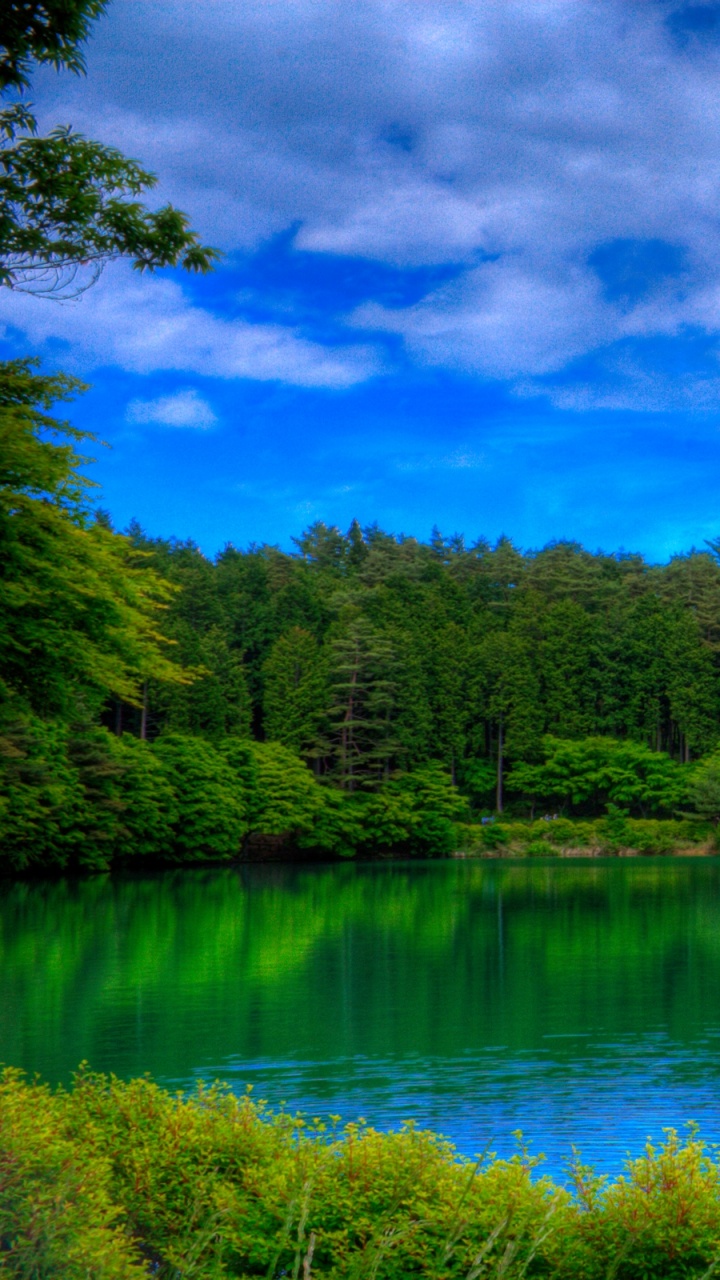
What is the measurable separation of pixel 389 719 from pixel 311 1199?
50114 millimetres

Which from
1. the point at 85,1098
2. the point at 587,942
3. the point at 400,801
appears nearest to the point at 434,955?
the point at 587,942

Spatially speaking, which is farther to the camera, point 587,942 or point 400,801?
point 400,801

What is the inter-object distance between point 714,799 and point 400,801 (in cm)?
1328

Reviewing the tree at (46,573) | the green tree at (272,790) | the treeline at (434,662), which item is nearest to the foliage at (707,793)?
the treeline at (434,662)


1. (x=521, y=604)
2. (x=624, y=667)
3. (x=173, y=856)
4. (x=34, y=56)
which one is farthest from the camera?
(x=521, y=604)

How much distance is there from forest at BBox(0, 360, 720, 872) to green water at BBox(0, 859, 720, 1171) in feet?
32.1

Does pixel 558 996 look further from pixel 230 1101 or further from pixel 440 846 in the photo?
pixel 440 846

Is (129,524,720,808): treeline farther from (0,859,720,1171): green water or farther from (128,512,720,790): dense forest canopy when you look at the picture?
(0,859,720,1171): green water

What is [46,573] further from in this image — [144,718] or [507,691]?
[507,691]

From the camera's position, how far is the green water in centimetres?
Result: 953

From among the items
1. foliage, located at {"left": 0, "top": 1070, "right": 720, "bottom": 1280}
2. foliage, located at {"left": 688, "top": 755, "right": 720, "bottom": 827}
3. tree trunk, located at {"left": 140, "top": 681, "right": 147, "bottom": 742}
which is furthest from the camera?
foliage, located at {"left": 688, "top": 755, "right": 720, "bottom": 827}

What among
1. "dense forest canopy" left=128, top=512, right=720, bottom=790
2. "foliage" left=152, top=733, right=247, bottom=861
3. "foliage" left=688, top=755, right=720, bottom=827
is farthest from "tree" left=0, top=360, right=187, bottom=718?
"foliage" left=688, top=755, right=720, bottom=827

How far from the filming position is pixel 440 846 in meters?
50.3

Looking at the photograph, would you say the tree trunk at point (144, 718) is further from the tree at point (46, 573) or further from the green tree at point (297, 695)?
the tree at point (46, 573)
